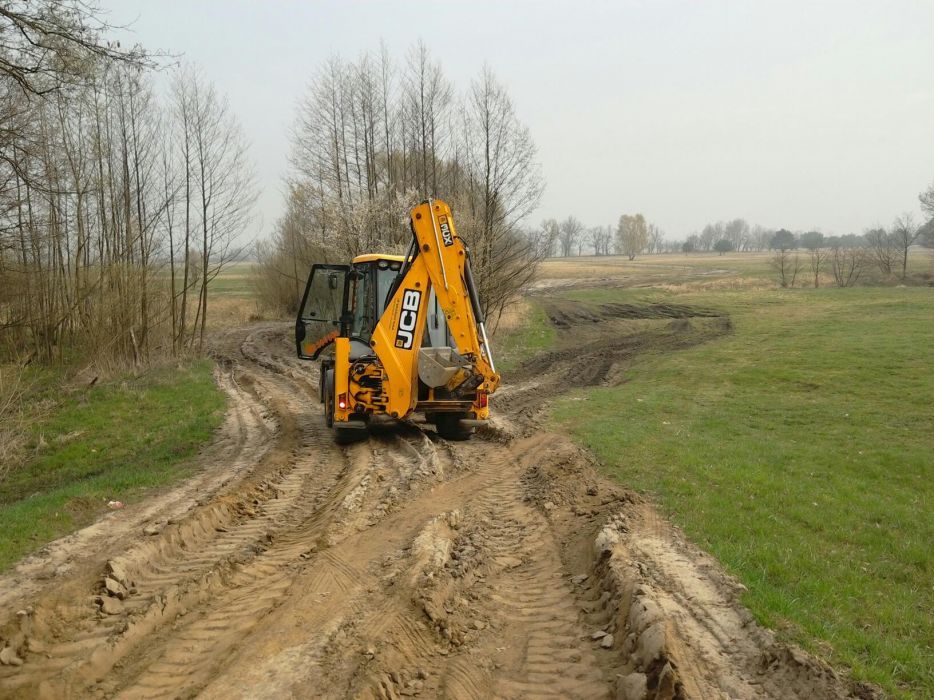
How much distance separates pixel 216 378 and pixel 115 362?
405 centimetres

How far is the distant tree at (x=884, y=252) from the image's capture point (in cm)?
5191

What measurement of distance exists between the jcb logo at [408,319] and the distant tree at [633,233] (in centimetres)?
11525

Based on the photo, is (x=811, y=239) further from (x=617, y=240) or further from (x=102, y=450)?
(x=102, y=450)

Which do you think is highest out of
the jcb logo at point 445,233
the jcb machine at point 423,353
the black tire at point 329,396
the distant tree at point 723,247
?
the distant tree at point 723,247

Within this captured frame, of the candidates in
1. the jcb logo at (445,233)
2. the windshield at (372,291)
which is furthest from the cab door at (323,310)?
the jcb logo at (445,233)

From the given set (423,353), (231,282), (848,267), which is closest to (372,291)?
(423,353)

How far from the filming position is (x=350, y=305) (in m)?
12.0

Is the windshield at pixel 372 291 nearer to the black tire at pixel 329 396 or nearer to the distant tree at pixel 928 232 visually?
the black tire at pixel 329 396

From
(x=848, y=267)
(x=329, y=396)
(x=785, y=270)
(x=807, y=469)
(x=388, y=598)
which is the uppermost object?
(x=848, y=267)

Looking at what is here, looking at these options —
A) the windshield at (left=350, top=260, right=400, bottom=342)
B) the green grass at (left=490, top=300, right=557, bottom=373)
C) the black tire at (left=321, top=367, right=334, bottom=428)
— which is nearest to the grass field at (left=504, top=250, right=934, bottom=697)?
the green grass at (left=490, top=300, right=557, bottom=373)

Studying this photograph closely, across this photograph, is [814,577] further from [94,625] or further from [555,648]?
[94,625]

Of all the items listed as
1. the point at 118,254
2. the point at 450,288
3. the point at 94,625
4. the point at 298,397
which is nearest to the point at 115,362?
the point at 118,254

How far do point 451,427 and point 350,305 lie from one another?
291cm

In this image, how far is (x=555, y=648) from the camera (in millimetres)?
4719
